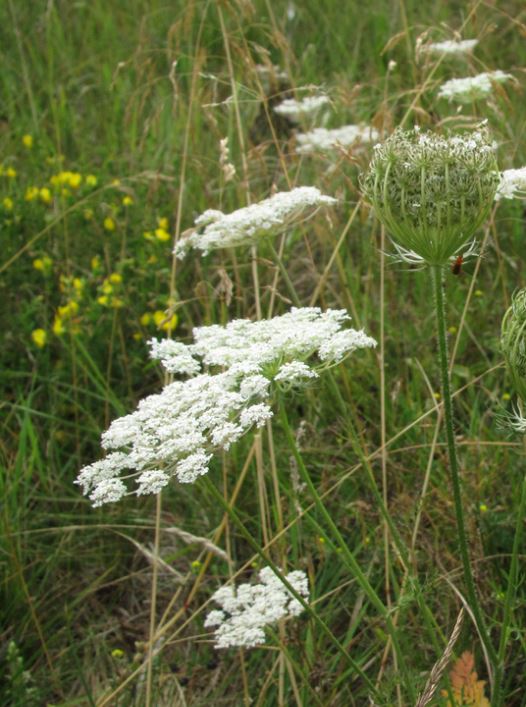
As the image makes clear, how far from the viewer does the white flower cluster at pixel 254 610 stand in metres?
1.90

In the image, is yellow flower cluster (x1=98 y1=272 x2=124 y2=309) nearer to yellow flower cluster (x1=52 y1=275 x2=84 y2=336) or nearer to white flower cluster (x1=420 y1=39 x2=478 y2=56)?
yellow flower cluster (x1=52 y1=275 x2=84 y2=336)

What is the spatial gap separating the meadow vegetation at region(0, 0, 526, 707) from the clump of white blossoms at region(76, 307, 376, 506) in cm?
6

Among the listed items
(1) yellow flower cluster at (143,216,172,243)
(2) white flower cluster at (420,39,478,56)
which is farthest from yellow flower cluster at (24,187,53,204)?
(2) white flower cluster at (420,39,478,56)

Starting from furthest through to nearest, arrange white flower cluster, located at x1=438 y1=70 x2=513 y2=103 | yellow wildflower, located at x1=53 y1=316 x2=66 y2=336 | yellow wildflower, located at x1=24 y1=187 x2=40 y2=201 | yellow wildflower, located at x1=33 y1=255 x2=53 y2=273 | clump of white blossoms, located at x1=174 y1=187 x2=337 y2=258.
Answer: yellow wildflower, located at x1=24 y1=187 x2=40 y2=201 → yellow wildflower, located at x1=33 y1=255 x2=53 y2=273 → yellow wildflower, located at x1=53 y1=316 x2=66 y2=336 → white flower cluster, located at x1=438 y1=70 x2=513 y2=103 → clump of white blossoms, located at x1=174 y1=187 x2=337 y2=258

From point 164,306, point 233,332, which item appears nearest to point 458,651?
point 233,332

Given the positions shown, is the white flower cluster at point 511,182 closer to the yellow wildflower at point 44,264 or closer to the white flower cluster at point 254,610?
the white flower cluster at point 254,610

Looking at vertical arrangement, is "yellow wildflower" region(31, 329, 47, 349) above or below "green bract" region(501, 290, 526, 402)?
below

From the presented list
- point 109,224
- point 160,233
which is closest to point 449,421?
point 160,233

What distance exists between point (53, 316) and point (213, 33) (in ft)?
6.81

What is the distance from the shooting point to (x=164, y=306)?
3.51 metres

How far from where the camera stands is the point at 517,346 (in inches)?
62.7

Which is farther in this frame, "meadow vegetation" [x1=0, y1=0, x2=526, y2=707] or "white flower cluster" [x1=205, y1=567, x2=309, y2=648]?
"meadow vegetation" [x1=0, y1=0, x2=526, y2=707]

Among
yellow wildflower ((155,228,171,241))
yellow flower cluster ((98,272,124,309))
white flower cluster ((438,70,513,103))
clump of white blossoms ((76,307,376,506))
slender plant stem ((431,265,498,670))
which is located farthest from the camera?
yellow wildflower ((155,228,171,241))

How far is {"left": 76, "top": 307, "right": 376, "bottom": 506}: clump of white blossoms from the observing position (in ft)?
4.91
